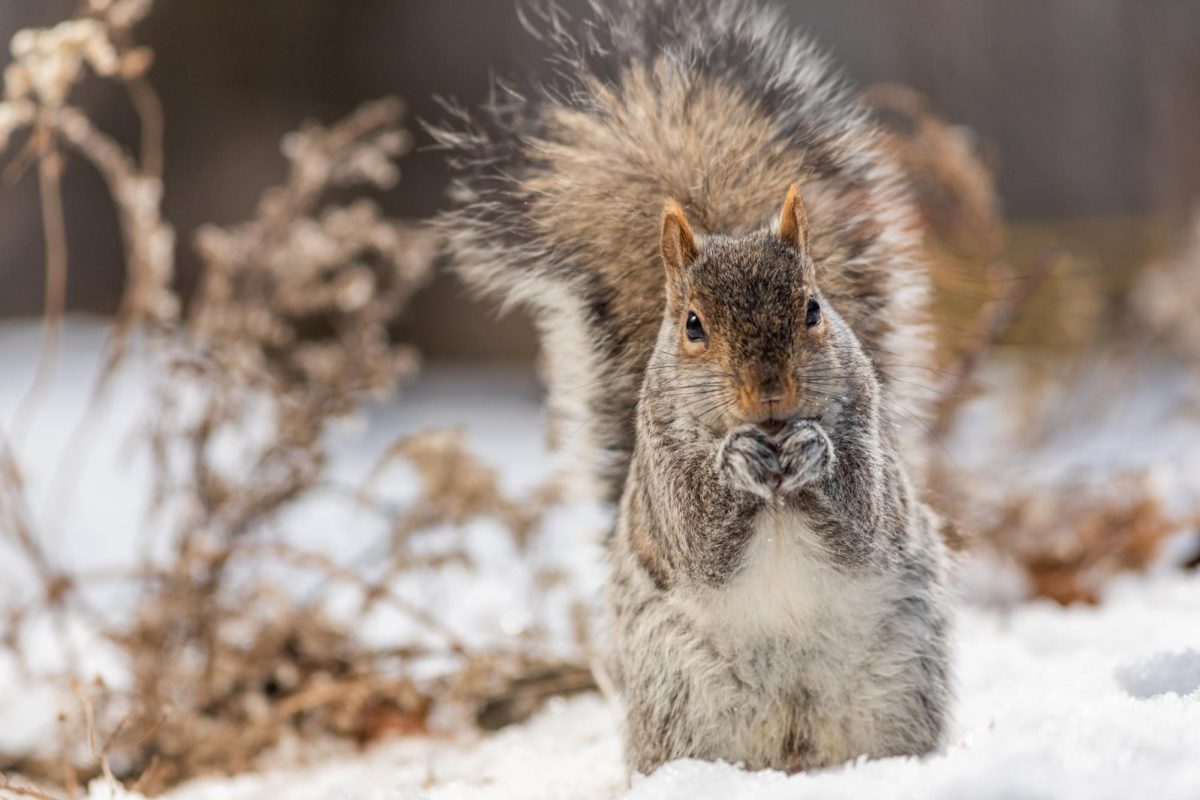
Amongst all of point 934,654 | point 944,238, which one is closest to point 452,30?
point 944,238

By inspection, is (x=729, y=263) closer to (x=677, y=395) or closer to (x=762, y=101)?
(x=677, y=395)

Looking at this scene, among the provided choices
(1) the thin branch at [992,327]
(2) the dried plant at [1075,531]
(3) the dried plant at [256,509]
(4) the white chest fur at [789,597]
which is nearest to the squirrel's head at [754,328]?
(4) the white chest fur at [789,597]

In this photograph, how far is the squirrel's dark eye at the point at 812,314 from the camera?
47.4 inches

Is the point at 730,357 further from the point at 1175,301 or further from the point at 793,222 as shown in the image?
the point at 1175,301

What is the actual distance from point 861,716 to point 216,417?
117 cm

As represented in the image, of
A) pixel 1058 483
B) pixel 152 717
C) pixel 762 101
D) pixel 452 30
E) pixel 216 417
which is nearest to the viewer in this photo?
pixel 762 101

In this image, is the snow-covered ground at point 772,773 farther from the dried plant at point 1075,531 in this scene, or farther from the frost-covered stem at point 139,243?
the frost-covered stem at point 139,243

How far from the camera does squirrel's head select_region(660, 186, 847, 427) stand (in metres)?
1.15

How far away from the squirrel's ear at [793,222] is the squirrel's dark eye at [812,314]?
7cm

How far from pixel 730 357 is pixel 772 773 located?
0.41 metres

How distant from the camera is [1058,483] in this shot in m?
2.55

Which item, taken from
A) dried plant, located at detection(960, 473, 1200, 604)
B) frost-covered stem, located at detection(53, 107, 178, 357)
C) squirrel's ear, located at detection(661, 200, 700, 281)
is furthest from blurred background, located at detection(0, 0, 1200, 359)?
squirrel's ear, located at detection(661, 200, 700, 281)

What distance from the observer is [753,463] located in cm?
109

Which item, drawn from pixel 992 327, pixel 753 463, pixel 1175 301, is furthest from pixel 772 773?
pixel 1175 301
